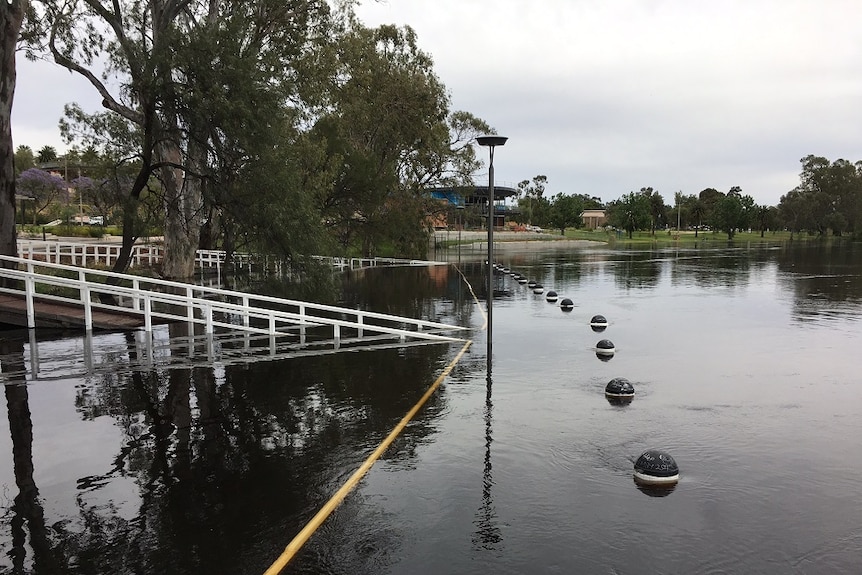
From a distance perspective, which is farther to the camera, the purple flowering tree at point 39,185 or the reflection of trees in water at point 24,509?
the purple flowering tree at point 39,185

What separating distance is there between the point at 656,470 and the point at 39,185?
80395mm

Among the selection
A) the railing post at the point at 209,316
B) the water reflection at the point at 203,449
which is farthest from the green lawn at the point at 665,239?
the water reflection at the point at 203,449

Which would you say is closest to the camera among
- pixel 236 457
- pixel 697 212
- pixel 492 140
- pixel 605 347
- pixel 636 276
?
pixel 236 457

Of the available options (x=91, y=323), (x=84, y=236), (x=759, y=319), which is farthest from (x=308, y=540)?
(x=84, y=236)

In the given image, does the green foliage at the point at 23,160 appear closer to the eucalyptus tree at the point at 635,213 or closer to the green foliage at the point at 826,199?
the eucalyptus tree at the point at 635,213

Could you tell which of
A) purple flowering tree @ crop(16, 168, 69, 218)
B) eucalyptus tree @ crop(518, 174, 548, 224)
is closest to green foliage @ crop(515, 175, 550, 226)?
eucalyptus tree @ crop(518, 174, 548, 224)

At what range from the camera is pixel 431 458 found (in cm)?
703

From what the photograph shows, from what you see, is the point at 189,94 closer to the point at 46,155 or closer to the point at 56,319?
the point at 56,319

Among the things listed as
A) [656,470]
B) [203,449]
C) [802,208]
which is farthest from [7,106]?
[802,208]

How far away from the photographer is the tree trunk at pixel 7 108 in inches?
700

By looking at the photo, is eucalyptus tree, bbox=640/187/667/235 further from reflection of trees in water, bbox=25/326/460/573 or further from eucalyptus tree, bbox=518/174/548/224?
reflection of trees in water, bbox=25/326/460/573

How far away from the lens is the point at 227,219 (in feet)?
64.8

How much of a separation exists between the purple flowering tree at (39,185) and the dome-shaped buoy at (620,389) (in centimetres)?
6843

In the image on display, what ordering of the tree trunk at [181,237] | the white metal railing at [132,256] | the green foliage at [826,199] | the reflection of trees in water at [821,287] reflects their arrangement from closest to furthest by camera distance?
1. the reflection of trees in water at [821,287]
2. the white metal railing at [132,256]
3. the tree trunk at [181,237]
4. the green foliage at [826,199]
